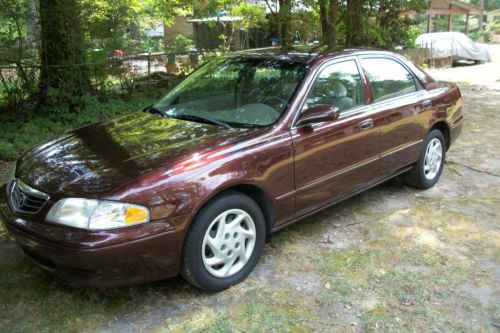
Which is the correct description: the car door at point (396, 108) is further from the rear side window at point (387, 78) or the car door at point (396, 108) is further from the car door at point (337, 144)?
the car door at point (337, 144)

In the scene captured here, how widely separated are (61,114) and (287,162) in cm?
546

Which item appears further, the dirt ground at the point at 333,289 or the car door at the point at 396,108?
the car door at the point at 396,108

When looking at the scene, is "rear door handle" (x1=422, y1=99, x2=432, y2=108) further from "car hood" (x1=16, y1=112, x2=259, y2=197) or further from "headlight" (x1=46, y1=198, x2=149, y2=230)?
"headlight" (x1=46, y1=198, x2=149, y2=230)

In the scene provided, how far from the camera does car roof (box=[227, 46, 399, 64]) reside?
4059mm

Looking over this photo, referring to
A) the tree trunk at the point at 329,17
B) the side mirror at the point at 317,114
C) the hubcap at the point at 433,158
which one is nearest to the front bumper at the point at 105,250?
the side mirror at the point at 317,114

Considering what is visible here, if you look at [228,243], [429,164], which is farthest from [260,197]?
[429,164]

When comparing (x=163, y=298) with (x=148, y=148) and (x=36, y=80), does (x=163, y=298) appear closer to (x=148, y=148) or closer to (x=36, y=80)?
(x=148, y=148)

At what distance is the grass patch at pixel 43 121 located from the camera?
6.61 meters

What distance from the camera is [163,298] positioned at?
3.16 meters

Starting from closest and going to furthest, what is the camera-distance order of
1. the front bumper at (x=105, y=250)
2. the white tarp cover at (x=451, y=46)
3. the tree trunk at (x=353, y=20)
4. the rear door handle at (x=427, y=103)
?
the front bumper at (x=105, y=250)
the rear door handle at (x=427, y=103)
the tree trunk at (x=353, y=20)
the white tarp cover at (x=451, y=46)

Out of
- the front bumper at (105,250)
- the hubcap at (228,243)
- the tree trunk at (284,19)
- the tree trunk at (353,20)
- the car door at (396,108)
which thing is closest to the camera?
the front bumper at (105,250)

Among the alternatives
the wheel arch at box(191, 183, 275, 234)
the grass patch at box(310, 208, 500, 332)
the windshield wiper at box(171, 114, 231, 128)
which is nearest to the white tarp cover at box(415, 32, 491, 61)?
the grass patch at box(310, 208, 500, 332)

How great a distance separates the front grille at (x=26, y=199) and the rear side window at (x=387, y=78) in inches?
114

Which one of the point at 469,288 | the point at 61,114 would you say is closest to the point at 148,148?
the point at 469,288
